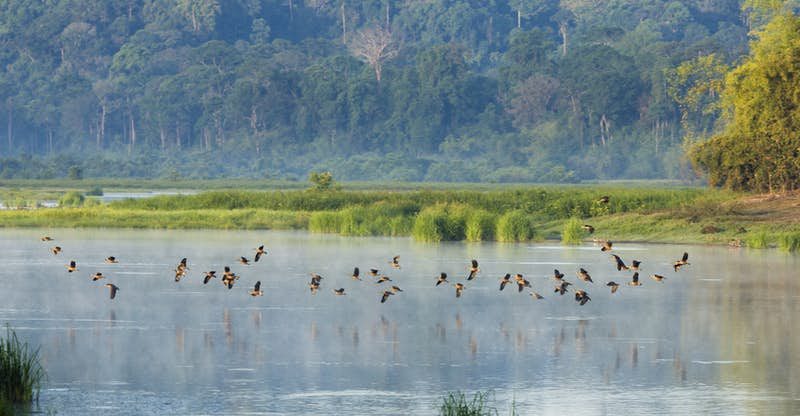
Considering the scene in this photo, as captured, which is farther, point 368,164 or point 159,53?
point 159,53

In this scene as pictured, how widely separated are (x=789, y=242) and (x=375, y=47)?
119723 millimetres

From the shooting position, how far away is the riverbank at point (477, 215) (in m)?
47.8

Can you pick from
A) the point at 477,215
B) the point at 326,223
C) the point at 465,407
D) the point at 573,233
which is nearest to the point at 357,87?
the point at 326,223

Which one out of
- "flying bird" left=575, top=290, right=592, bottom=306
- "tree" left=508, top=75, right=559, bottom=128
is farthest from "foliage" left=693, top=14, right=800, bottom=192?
"tree" left=508, top=75, right=559, bottom=128

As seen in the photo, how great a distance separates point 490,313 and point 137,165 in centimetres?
11175

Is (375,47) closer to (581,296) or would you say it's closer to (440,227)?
(440,227)

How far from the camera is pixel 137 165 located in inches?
5310

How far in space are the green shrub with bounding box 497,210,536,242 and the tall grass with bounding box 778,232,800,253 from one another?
8587 millimetres

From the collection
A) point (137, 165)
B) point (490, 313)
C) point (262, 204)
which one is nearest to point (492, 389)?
point (490, 313)

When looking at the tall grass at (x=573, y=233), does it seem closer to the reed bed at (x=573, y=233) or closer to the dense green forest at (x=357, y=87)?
the reed bed at (x=573, y=233)

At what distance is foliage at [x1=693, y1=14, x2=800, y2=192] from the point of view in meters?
51.8

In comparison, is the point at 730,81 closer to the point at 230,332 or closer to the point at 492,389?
the point at 230,332

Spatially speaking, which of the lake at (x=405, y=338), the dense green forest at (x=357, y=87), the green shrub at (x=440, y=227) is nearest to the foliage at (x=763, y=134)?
the green shrub at (x=440, y=227)

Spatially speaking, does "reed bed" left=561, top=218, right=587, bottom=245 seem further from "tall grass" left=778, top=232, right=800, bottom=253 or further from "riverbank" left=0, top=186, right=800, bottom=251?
"tall grass" left=778, top=232, right=800, bottom=253
